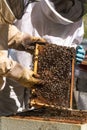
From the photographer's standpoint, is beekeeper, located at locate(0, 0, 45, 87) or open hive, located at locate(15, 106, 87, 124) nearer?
open hive, located at locate(15, 106, 87, 124)

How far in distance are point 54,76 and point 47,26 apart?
0.95 metres

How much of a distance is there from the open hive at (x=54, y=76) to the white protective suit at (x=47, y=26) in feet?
1.88

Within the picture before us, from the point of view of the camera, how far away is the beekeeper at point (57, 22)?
4.23m

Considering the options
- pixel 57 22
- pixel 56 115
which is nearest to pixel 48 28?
pixel 57 22

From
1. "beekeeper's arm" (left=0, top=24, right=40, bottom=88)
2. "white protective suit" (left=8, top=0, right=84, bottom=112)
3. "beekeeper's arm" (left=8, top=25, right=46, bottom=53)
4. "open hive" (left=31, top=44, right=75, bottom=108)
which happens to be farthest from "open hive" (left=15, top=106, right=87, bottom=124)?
"white protective suit" (left=8, top=0, right=84, bottom=112)

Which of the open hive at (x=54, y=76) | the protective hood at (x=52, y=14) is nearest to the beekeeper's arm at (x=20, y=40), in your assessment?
the open hive at (x=54, y=76)

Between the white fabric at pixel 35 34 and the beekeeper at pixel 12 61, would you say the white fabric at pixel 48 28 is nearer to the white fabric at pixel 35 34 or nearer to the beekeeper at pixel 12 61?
the white fabric at pixel 35 34

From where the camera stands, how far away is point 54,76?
142 inches

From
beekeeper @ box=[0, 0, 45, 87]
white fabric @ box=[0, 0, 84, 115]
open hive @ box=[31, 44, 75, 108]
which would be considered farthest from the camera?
white fabric @ box=[0, 0, 84, 115]

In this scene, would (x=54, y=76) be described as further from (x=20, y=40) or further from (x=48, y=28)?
(x=48, y=28)

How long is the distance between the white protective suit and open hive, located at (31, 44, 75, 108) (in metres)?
0.57

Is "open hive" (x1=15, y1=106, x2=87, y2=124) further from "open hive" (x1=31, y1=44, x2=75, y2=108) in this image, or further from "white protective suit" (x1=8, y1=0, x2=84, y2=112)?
"white protective suit" (x1=8, y1=0, x2=84, y2=112)

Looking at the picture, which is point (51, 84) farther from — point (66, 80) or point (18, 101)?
point (18, 101)

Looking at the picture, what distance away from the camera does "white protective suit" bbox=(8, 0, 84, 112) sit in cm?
422
